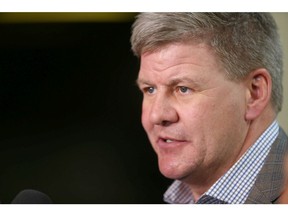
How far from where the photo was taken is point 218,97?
6.07ft

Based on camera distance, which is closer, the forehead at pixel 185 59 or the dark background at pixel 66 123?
the forehead at pixel 185 59

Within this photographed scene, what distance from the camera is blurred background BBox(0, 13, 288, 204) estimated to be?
1.94 meters

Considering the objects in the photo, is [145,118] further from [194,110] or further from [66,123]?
[66,123]

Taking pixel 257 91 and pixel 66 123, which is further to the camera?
pixel 66 123

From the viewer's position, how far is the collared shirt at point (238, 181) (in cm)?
186

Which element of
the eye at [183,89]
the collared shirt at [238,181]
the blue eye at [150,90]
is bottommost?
the collared shirt at [238,181]

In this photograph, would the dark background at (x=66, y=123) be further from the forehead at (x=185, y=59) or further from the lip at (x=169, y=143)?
the forehead at (x=185, y=59)

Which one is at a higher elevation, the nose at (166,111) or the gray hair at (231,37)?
the gray hair at (231,37)

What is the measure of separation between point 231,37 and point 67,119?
0.67 m

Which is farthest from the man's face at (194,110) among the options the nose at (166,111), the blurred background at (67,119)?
the blurred background at (67,119)

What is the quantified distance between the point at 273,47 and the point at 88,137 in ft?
2.45

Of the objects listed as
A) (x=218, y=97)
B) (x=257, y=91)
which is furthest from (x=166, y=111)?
(x=257, y=91)
